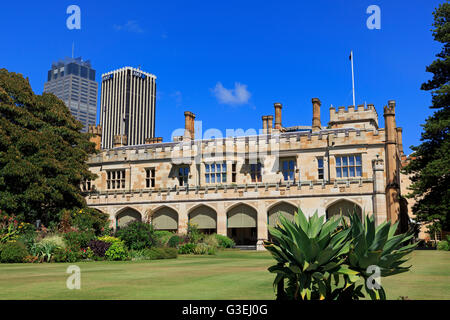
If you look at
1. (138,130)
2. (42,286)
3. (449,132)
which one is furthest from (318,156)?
(138,130)

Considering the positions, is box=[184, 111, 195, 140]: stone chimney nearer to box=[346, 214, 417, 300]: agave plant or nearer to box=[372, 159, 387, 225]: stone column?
box=[372, 159, 387, 225]: stone column

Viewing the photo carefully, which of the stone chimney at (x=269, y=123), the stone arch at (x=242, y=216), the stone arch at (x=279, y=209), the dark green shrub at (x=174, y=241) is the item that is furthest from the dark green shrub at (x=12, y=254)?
the stone chimney at (x=269, y=123)

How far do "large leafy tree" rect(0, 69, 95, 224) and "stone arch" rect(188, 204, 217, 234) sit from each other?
8491 millimetres

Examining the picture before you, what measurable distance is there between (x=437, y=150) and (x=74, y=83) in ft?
571

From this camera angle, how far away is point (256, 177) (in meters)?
34.5

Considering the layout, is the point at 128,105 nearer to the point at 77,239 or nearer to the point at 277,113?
the point at 277,113

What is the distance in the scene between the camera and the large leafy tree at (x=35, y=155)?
937 inches

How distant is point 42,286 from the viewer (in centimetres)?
802

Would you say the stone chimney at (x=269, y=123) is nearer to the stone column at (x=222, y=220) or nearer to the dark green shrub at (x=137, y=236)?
the stone column at (x=222, y=220)

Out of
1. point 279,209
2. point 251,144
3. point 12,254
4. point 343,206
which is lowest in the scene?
point 12,254

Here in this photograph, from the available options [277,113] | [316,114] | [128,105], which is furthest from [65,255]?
[128,105]

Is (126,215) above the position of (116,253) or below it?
above

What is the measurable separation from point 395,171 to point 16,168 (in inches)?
975
